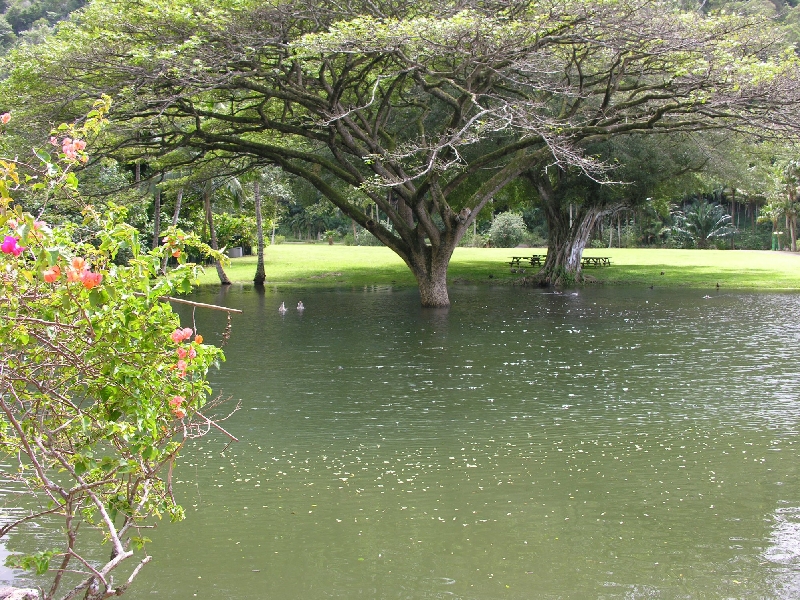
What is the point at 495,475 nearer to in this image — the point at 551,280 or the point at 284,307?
the point at 284,307

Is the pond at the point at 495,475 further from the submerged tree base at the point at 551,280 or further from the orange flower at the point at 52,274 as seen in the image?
the submerged tree base at the point at 551,280

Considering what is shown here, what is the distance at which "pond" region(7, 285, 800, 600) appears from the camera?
17.4ft

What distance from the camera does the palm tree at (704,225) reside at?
51.5 meters

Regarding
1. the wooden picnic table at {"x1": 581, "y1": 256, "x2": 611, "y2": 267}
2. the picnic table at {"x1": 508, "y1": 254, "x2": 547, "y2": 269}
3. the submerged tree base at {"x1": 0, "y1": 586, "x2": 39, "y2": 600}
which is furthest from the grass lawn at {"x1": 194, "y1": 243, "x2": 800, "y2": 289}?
the submerged tree base at {"x1": 0, "y1": 586, "x2": 39, "y2": 600}

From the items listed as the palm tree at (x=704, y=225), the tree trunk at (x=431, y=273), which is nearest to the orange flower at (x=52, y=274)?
the tree trunk at (x=431, y=273)

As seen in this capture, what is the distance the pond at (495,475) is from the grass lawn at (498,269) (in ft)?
48.8

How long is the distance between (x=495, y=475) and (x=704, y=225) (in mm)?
48342

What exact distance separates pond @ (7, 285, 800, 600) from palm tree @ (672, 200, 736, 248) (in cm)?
3906

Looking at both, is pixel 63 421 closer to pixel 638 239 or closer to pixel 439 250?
pixel 439 250

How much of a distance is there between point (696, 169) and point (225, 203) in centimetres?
1924

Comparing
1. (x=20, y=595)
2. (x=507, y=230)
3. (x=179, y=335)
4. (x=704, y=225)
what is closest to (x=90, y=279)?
(x=179, y=335)

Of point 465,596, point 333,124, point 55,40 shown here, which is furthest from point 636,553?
point 55,40

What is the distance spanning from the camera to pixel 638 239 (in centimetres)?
5534

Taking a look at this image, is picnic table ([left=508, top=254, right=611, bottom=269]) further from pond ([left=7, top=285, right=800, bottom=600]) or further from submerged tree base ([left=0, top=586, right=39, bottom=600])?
submerged tree base ([left=0, top=586, right=39, bottom=600])
